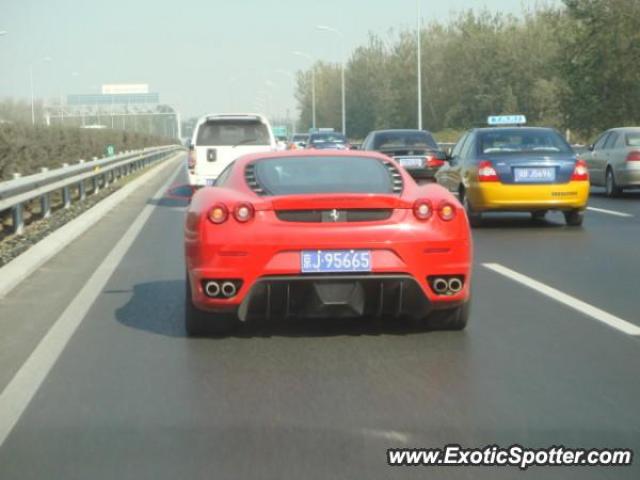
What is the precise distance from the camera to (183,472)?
185 inches

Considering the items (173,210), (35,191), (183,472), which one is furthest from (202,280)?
(173,210)

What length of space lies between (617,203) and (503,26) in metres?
85.2

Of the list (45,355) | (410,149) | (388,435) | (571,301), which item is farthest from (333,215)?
(410,149)

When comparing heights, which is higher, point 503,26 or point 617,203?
point 503,26

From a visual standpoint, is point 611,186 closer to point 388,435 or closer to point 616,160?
point 616,160

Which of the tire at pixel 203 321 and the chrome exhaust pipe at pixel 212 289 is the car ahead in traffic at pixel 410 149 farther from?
the chrome exhaust pipe at pixel 212 289

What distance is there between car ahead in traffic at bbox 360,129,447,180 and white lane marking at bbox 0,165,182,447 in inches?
519

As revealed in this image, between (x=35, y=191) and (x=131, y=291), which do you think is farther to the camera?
(x=35, y=191)

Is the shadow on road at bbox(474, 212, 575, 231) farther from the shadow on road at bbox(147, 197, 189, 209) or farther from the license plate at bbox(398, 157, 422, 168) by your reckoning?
the shadow on road at bbox(147, 197, 189, 209)

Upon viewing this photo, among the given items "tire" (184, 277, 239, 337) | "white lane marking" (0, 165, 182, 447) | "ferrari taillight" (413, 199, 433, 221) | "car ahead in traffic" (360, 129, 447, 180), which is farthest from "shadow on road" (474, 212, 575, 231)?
"tire" (184, 277, 239, 337)

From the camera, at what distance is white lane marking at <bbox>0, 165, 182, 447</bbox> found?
230 inches

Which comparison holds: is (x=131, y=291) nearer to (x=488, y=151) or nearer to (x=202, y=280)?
(x=202, y=280)

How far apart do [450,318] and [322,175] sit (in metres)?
1.30

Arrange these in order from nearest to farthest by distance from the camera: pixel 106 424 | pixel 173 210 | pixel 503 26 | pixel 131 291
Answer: pixel 106 424 → pixel 131 291 → pixel 173 210 → pixel 503 26
